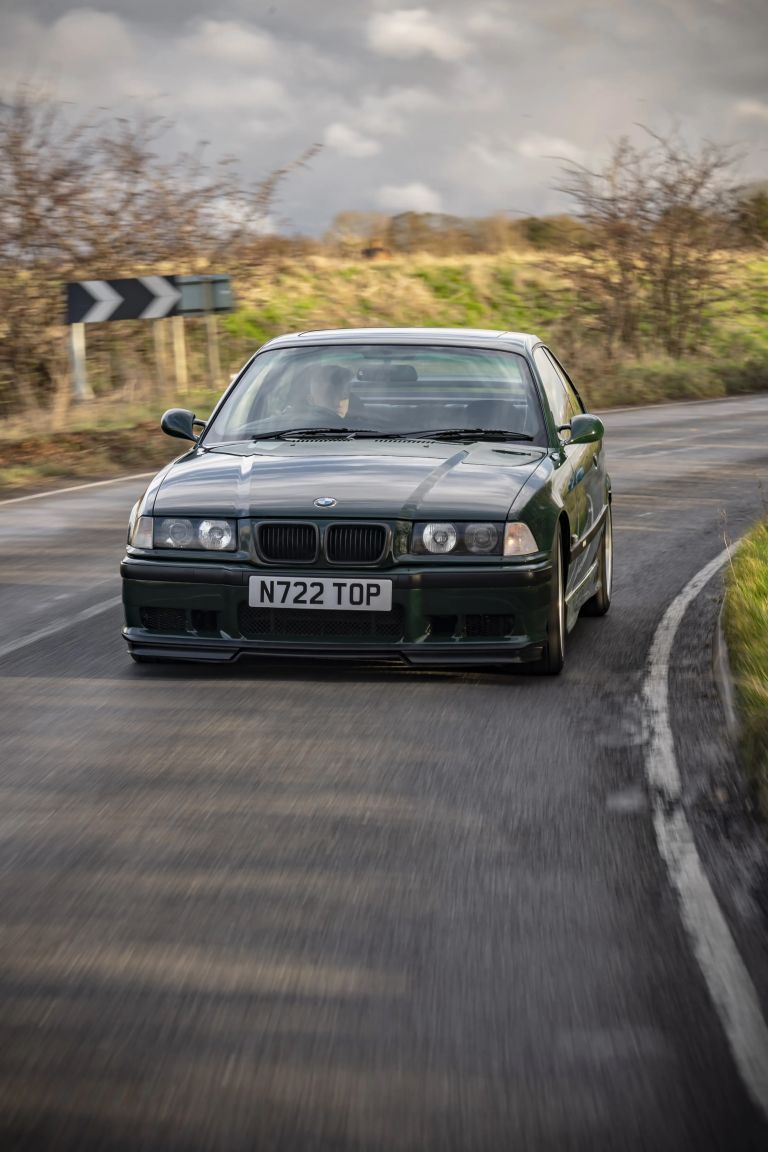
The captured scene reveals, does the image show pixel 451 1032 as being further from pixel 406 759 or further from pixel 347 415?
pixel 347 415

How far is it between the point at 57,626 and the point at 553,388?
114 inches

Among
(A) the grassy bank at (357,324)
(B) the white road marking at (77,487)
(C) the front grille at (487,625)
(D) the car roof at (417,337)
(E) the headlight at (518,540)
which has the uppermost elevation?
(D) the car roof at (417,337)

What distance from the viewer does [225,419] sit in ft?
27.3

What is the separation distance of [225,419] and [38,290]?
15.8m

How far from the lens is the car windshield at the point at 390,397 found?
26.3 feet

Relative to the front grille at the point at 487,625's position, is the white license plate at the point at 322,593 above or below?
above

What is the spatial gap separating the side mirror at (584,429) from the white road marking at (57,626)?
2845 mm

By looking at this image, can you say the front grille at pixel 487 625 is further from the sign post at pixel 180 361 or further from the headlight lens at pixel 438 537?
the sign post at pixel 180 361

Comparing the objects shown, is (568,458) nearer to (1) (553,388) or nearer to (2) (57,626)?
(1) (553,388)

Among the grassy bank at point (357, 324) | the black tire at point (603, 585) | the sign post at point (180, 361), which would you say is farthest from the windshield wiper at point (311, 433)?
the sign post at point (180, 361)

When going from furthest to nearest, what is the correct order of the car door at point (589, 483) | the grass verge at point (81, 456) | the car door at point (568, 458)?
the grass verge at point (81, 456)
the car door at point (589, 483)
the car door at point (568, 458)

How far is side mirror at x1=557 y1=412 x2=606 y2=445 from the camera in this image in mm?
7941

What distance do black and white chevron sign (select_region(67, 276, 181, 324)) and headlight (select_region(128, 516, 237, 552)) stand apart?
45.2ft

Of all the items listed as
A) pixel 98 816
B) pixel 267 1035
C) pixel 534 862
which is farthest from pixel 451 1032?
pixel 98 816
